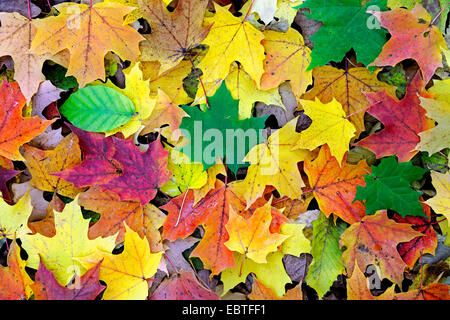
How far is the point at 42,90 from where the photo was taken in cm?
123

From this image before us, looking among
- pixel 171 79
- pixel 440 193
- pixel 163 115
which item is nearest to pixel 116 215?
pixel 163 115

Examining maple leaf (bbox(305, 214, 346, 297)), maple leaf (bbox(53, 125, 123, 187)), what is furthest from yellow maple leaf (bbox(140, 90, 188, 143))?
maple leaf (bbox(305, 214, 346, 297))

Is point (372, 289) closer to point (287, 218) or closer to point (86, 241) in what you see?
point (287, 218)

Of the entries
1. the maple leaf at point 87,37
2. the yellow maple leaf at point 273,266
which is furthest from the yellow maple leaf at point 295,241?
the maple leaf at point 87,37

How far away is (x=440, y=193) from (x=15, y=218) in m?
1.38

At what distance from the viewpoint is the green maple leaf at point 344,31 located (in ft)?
3.72

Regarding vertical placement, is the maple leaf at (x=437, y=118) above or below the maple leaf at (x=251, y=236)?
above

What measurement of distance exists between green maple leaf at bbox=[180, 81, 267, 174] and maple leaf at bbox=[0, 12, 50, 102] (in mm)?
512

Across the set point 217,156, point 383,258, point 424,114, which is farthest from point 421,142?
point 217,156

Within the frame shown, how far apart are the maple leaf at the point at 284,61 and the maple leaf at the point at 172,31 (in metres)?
0.23

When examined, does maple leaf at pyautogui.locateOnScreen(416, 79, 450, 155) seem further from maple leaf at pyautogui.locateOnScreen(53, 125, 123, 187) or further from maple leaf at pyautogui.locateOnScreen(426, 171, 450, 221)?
maple leaf at pyautogui.locateOnScreen(53, 125, 123, 187)

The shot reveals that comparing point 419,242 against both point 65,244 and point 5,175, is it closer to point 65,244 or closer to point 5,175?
point 65,244

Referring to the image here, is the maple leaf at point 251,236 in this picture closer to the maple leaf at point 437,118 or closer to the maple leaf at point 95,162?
the maple leaf at point 95,162

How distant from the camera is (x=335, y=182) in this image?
124cm
